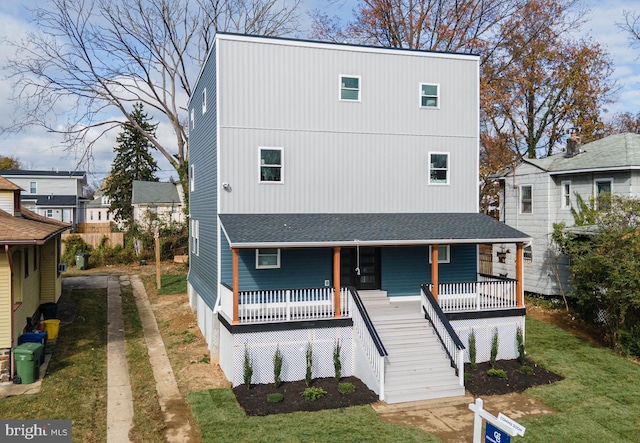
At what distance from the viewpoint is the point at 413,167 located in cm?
1689

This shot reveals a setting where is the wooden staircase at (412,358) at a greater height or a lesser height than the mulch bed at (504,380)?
greater

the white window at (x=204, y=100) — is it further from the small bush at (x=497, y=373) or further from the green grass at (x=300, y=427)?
the small bush at (x=497, y=373)

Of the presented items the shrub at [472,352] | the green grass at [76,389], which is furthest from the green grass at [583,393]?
the green grass at [76,389]

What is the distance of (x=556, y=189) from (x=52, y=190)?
45.6 meters

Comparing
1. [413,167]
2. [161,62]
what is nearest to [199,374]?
[413,167]

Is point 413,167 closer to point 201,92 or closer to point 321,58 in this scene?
point 321,58

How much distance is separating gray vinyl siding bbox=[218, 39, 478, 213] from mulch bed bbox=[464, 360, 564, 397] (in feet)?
18.2

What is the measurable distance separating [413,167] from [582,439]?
9.43m

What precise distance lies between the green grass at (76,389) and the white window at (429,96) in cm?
1272

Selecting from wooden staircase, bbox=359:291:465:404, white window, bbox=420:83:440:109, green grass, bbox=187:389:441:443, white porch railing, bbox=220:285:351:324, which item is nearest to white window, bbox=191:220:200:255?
white porch railing, bbox=220:285:351:324

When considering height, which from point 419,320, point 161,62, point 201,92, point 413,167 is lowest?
point 419,320

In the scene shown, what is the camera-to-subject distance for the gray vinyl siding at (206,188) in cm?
1570

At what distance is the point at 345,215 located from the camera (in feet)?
52.7

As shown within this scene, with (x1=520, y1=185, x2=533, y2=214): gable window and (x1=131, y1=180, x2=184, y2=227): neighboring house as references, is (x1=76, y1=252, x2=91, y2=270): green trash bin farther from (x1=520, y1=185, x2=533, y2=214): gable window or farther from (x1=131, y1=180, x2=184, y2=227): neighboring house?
Result: (x1=520, y1=185, x2=533, y2=214): gable window
